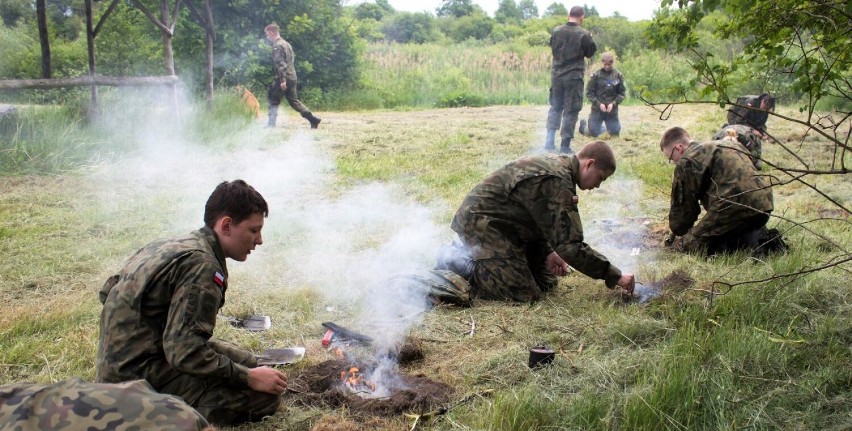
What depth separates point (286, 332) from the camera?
172 inches

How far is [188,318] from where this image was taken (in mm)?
2811

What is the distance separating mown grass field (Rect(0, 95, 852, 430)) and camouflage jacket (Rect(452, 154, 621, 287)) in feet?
1.29

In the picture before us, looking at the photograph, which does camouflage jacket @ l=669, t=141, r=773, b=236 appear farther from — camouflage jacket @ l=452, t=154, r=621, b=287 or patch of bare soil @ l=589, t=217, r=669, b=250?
camouflage jacket @ l=452, t=154, r=621, b=287

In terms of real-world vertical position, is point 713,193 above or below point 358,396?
above

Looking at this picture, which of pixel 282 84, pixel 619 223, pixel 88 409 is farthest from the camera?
pixel 282 84

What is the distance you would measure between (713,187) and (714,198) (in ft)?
0.70

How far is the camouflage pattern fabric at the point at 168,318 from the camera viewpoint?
282 cm

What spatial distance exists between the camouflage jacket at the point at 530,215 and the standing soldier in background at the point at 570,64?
19.1 feet

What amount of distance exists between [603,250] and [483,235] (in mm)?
1611

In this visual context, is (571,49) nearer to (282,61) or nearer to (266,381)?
(282,61)

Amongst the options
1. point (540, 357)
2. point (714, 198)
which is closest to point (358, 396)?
point (540, 357)

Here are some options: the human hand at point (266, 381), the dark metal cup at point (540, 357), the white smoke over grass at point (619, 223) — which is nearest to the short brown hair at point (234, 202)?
the human hand at point (266, 381)

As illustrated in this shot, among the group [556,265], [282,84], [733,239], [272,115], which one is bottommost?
[556,265]

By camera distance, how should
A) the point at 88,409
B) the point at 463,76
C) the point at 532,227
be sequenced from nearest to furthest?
the point at 88,409
the point at 532,227
the point at 463,76
